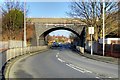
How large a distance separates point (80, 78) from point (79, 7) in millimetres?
43986

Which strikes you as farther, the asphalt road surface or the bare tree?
the bare tree

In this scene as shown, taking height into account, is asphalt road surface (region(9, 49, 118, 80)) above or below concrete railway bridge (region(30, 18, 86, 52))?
below

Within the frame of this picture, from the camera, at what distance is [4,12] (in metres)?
54.0

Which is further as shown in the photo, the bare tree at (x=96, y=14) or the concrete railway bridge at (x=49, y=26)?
the concrete railway bridge at (x=49, y=26)

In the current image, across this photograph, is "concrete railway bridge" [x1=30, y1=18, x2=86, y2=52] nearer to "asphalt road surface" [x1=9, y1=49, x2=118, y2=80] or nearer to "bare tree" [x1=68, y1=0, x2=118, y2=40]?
"bare tree" [x1=68, y1=0, x2=118, y2=40]

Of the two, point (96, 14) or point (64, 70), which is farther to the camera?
point (96, 14)

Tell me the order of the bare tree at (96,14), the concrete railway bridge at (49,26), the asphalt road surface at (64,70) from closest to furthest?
1. the asphalt road surface at (64,70)
2. the bare tree at (96,14)
3. the concrete railway bridge at (49,26)

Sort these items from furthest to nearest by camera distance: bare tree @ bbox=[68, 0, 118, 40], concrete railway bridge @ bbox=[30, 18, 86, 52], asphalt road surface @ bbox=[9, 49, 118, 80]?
concrete railway bridge @ bbox=[30, 18, 86, 52]
bare tree @ bbox=[68, 0, 118, 40]
asphalt road surface @ bbox=[9, 49, 118, 80]

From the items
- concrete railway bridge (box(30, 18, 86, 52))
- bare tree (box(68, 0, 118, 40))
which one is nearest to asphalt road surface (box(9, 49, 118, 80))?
bare tree (box(68, 0, 118, 40))

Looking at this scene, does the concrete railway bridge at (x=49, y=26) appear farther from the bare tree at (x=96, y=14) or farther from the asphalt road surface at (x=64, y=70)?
the asphalt road surface at (x=64, y=70)

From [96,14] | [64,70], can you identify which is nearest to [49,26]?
[96,14]

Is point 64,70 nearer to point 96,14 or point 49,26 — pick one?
point 96,14

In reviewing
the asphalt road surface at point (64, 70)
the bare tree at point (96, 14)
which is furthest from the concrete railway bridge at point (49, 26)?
the asphalt road surface at point (64, 70)

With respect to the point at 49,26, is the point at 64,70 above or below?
below
